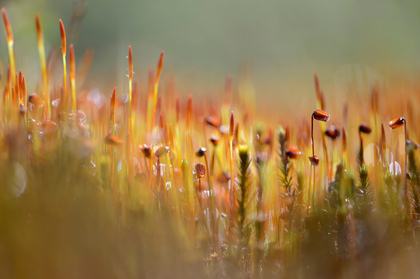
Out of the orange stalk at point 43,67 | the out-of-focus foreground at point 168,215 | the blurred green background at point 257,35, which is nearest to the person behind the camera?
the out-of-focus foreground at point 168,215

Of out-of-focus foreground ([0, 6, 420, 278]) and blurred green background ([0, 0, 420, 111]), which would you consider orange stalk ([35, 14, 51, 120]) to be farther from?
blurred green background ([0, 0, 420, 111])

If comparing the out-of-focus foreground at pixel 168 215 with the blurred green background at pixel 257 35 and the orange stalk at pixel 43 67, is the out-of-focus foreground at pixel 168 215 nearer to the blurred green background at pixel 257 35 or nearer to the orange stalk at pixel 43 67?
the orange stalk at pixel 43 67

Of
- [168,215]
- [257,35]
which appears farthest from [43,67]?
[257,35]

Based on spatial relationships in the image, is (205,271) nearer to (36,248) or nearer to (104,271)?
(104,271)

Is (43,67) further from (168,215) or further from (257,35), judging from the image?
(257,35)

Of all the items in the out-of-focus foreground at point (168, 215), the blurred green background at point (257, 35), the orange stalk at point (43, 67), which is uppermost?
the blurred green background at point (257, 35)

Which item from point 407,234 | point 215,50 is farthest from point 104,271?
point 215,50

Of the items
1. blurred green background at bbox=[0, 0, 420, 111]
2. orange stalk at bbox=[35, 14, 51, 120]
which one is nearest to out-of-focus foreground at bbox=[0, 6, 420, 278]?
orange stalk at bbox=[35, 14, 51, 120]

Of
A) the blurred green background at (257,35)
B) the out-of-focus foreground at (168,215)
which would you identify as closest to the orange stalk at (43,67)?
the out-of-focus foreground at (168,215)
